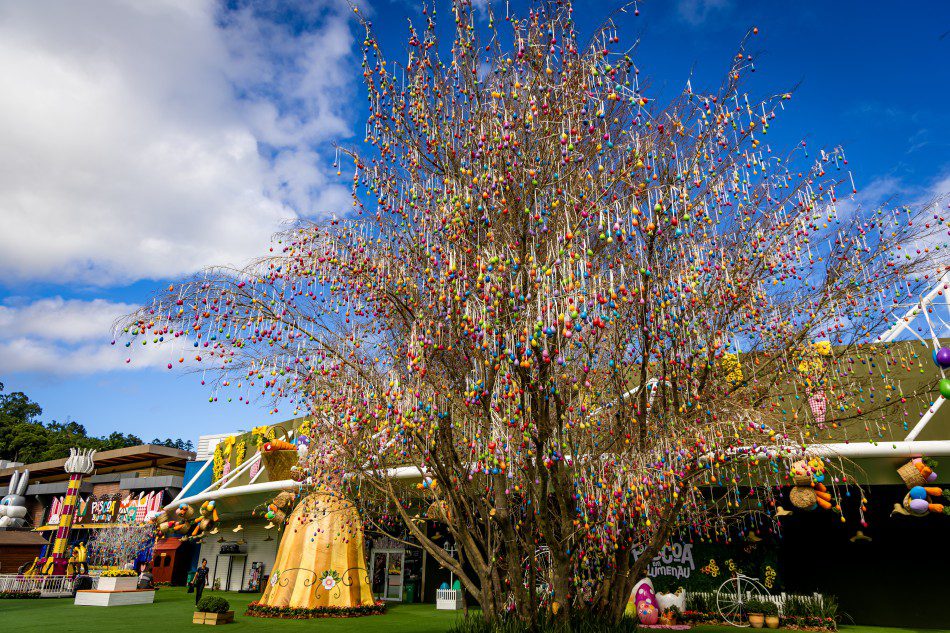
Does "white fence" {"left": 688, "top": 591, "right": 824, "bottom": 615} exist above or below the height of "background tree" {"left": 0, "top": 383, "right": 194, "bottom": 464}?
below

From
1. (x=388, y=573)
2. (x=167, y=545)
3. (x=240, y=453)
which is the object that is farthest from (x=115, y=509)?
(x=388, y=573)

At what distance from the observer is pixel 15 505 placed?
39.0 meters

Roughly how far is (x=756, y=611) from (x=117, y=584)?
2172 cm

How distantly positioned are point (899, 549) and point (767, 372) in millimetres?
11223

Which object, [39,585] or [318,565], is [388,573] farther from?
[39,585]

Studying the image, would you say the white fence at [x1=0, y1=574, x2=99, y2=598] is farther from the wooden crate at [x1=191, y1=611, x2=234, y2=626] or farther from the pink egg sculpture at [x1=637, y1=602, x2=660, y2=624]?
the pink egg sculpture at [x1=637, y1=602, x2=660, y2=624]

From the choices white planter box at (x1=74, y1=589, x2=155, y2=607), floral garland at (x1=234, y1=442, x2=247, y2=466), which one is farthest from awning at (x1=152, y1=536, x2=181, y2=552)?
white planter box at (x1=74, y1=589, x2=155, y2=607)

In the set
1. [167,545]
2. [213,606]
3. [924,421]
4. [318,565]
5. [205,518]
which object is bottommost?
[213,606]

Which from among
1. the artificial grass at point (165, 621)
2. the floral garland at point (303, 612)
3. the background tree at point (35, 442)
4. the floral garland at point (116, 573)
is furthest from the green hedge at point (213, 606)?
the background tree at point (35, 442)

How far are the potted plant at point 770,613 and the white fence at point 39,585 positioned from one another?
28143mm

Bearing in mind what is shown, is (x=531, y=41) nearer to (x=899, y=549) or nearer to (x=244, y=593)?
(x=899, y=549)

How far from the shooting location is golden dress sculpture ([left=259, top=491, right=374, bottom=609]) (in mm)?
17359

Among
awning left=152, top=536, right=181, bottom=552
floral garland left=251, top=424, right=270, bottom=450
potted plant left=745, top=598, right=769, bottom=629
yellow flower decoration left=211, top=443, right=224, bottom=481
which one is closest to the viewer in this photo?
potted plant left=745, top=598, right=769, bottom=629

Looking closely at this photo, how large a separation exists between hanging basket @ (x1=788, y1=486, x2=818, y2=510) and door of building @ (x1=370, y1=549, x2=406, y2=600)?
55.9 feet
